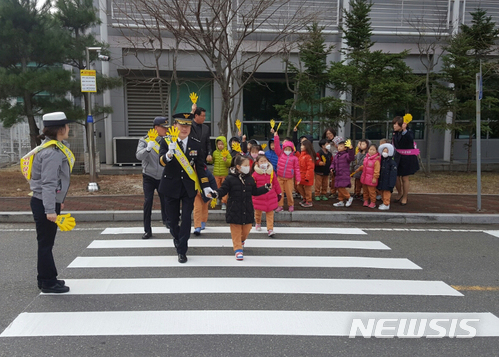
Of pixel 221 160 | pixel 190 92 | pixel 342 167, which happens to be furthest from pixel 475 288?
pixel 190 92

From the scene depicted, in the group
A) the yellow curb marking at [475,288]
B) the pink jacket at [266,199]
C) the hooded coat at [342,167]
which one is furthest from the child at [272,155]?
the yellow curb marking at [475,288]

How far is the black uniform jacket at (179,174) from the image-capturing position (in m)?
5.82

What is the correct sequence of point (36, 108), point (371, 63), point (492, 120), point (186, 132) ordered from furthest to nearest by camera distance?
point (492, 120), point (371, 63), point (36, 108), point (186, 132)

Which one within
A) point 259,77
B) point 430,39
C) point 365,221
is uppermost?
point 430,39

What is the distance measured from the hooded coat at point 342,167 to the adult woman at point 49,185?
6.28 m

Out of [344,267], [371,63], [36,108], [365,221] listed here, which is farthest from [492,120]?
[36,108]

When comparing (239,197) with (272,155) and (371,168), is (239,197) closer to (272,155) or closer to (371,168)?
(272,155)

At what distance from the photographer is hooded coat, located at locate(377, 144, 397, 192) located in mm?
9273

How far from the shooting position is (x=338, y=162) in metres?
9.77

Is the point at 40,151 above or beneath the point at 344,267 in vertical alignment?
above

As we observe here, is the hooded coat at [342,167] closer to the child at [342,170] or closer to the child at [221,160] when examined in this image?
the child at [342,170]

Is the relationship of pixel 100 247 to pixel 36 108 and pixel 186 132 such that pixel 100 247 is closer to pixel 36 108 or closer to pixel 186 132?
pixel 186 132

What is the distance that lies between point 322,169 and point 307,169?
97 centimetres

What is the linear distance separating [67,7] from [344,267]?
1209 centimetres
